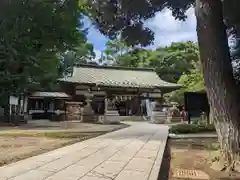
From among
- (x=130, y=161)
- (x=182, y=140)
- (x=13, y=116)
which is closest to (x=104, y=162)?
(x=130, y=161)

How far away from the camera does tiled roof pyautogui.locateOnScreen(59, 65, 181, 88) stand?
2219 centimetres

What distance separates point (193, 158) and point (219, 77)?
2.52 m

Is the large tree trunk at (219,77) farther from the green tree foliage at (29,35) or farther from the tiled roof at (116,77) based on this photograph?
the tiled roof at (116,77)

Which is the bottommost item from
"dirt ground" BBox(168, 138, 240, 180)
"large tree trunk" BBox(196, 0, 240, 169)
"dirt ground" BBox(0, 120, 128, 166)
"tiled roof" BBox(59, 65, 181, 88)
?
"dirt ground" BBox(168, 138, 240, 180)

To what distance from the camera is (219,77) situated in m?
6.49

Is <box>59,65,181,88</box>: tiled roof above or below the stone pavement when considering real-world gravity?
above

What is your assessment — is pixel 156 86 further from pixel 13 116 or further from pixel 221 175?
pixel 221 175

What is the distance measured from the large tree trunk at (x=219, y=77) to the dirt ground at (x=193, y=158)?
47cm

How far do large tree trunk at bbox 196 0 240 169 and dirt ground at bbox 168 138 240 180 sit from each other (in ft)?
1.55

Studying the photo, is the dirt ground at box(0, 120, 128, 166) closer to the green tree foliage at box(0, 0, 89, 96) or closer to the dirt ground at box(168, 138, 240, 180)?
the dirt ground at box(168, 138, 240, 180)

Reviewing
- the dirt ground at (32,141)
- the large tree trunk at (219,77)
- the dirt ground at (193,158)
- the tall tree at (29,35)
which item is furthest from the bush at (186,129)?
the tall tree at (29,35)

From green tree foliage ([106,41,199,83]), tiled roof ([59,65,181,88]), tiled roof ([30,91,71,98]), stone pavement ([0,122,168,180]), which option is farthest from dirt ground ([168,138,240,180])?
green tree foliage ([106,41,199,83])

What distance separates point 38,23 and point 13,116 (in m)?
5.59

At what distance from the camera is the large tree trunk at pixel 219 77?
6.34 meters
